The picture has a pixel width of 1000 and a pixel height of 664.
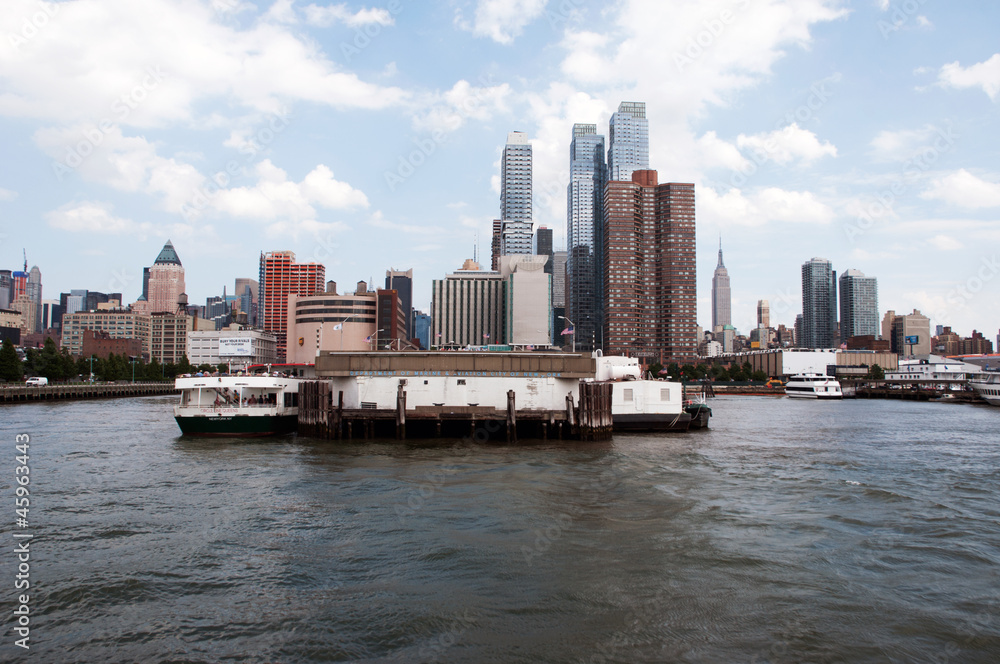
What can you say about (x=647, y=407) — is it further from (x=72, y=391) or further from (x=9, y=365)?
(x=9, y=365)

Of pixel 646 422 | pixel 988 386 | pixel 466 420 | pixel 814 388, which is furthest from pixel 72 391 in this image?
pixel 988 386

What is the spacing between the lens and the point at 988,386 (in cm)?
10519

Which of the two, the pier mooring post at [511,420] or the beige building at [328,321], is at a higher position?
A: the beige building at [328,321]

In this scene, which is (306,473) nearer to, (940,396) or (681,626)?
(681,626)

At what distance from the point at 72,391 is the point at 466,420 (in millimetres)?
88001

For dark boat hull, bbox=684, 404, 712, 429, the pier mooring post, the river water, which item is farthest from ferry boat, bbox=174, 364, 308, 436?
dark boat hull, bbox=684, 404, 712, 429

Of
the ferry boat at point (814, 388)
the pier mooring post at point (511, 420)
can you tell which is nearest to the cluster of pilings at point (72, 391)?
the pier mooring post at point (511, 420)

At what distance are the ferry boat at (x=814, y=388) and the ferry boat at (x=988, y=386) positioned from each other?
78.2 ft

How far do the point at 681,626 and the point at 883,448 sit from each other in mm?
37760

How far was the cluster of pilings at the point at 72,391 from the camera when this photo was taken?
8612cm

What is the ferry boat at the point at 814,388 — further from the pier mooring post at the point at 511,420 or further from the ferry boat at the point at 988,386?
the pier mooring post at the point at 511,420

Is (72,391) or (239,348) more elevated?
(239,348)

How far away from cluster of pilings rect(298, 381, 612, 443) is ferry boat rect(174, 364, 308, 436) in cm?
326

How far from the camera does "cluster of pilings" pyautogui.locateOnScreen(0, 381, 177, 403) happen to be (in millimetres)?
86125
